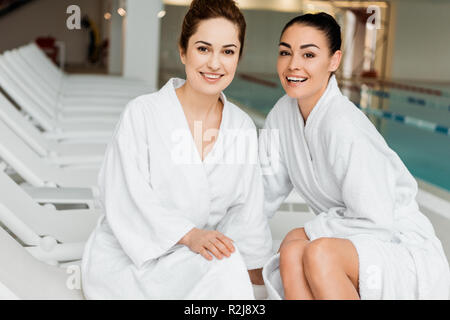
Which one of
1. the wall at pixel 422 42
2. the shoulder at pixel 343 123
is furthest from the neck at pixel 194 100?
the wall at pixel 422 42

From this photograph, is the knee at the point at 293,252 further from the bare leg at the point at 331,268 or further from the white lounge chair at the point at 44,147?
the white lounge chair at the point at 44,147

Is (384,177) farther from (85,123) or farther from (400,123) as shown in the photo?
(400,123)

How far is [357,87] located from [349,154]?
648 centimetres

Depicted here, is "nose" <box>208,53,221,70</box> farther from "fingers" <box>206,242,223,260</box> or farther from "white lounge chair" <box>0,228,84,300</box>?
"white lounge chair" <box>0,228,84,300</box>

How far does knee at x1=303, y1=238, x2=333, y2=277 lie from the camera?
1405mm

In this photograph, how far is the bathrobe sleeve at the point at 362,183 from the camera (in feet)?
4.98

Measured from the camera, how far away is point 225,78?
163 centimetres

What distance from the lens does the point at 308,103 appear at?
1709 mm

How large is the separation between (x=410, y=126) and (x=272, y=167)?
4.83 m

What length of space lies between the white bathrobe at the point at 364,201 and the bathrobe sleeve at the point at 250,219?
133mm

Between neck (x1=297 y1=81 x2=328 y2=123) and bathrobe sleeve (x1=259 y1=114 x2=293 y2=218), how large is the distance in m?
0.13

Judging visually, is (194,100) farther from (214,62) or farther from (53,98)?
(53,98)

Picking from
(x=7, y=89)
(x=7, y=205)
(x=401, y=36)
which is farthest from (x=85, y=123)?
(x=401, y=36)

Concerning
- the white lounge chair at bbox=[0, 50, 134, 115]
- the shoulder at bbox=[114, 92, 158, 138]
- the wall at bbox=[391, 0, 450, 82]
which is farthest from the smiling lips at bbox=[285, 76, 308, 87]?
the wall at bbox=[391, 0, 450, 82]
